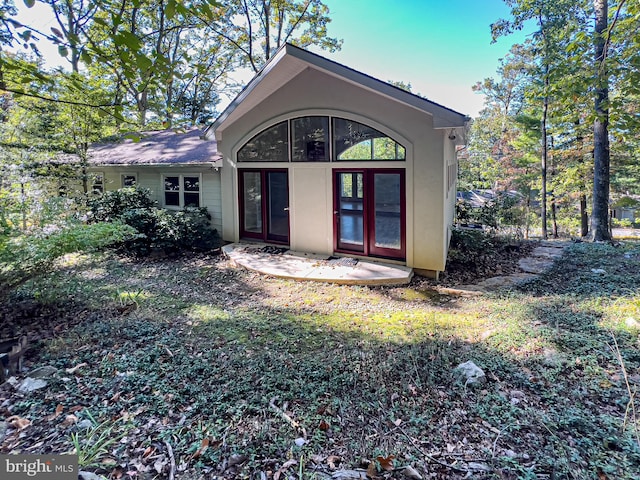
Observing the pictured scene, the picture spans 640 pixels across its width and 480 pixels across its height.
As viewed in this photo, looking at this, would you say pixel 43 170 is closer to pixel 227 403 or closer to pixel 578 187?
pixel 227 403

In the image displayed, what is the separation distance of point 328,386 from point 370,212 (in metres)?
5.01

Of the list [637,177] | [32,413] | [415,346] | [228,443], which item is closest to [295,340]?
[415,346]

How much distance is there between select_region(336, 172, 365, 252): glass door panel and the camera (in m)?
7.95

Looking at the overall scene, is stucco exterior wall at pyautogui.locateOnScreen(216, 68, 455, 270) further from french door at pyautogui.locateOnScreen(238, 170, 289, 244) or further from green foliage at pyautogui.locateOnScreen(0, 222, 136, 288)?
green foliage at pyautogui.locateOnScreen(0, 222, 136, 288)

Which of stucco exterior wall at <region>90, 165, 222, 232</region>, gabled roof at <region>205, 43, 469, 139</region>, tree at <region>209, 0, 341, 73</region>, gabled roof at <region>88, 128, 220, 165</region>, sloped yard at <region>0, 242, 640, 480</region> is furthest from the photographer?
tree at <region>209, 0, 341, 73</region>

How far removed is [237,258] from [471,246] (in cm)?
575

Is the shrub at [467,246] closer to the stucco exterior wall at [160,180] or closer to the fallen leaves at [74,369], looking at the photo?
the stucco exterior wall at [160,180]

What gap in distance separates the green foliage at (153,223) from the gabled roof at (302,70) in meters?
2.88

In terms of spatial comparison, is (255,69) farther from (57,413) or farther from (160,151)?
(57,413)

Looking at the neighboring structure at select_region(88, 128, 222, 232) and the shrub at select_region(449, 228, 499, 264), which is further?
the neighboring structure at select_region(88, 128, 222, 232)

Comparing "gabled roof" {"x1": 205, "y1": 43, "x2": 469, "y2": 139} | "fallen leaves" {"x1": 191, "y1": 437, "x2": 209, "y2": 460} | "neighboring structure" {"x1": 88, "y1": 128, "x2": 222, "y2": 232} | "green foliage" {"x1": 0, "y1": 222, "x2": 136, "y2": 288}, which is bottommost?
"fallen leaves" {"x1": 191, "y1": 437, "x2": 209, "y2": 460}

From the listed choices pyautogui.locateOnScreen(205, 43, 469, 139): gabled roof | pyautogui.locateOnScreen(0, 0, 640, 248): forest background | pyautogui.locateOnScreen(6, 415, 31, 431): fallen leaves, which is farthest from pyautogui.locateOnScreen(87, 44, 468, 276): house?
pyautogui.locateOnScreen(6, 415, 31, 431): fallen leaves

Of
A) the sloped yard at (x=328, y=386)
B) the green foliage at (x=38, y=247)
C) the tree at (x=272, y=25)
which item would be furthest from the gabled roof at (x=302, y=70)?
the tree at (x=272, y=25)

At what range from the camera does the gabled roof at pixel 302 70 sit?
20.9 ft
